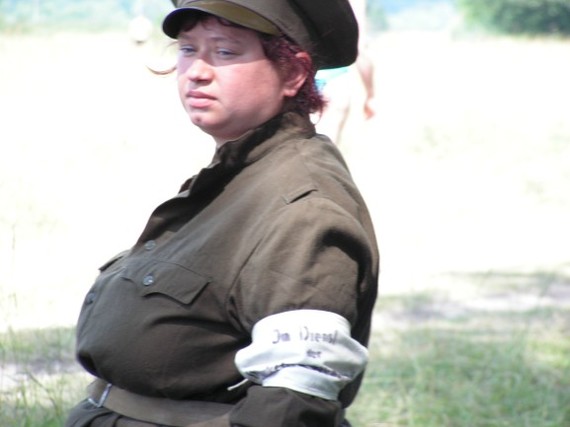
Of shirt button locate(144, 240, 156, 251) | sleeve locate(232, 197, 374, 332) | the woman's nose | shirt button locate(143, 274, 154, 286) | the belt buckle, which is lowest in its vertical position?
the belt buckle

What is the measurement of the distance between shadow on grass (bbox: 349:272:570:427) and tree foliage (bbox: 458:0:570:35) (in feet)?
63.8

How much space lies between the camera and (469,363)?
18.1ft

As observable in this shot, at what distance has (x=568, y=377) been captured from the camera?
5344mm

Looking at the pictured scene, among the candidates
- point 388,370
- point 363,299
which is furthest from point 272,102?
point 388,370

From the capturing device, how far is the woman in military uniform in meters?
2.25

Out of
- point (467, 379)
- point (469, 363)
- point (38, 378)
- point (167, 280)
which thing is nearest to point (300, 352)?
point (167, 280)

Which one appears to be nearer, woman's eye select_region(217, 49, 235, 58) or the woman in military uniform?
the woman in military uniform

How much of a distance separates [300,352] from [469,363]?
3.42 metres

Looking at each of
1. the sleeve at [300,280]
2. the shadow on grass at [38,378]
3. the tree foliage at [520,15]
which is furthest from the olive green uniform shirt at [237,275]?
the tree foliage at [520,15]

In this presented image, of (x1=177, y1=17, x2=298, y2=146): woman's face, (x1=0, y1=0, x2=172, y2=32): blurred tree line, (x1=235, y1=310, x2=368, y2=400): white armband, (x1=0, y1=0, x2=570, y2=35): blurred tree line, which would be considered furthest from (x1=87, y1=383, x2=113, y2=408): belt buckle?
(x1=0, y1=0, x2=172, y2=32): blurred tree line

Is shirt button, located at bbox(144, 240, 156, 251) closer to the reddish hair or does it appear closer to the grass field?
the reddish hair

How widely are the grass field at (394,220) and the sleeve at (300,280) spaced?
162cm

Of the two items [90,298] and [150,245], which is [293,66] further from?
[90,298]

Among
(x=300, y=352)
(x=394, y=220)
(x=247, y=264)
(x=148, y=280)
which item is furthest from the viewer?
(x=394, y=220)
